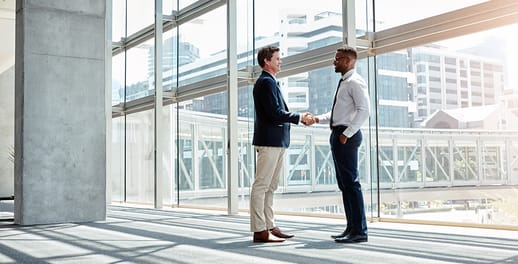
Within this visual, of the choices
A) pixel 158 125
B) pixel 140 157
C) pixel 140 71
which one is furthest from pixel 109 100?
pixel 158 125

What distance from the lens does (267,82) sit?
A: 384 centimetres

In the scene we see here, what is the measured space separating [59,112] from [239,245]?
2.80 m

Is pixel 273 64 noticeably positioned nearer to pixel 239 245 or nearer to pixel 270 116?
pixel 270 116

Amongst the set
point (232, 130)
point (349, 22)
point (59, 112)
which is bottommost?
point (232, 130)

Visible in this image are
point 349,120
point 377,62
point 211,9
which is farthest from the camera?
point 211,9

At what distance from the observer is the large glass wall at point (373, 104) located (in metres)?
4.59

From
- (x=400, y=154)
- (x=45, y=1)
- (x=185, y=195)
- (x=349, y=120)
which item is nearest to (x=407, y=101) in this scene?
(x=400, y=154)

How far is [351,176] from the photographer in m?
3.69

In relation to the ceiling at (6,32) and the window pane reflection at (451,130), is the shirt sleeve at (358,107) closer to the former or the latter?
the window pane reflection at (451,130)

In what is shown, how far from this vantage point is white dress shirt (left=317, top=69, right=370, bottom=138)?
3.65 meters

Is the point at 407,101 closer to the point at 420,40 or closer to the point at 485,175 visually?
the point at 420,40

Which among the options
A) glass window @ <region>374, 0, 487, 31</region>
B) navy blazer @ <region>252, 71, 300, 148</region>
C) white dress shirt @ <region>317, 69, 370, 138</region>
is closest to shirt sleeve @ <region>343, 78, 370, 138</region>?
white dress shirt @ <region>317, 69, 370, 138</region>

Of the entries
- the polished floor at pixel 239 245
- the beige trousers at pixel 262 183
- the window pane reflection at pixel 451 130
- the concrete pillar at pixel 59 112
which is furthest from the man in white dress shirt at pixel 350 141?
the concrete pillar at pixel 59 112

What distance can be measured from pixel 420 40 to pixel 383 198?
145cm
